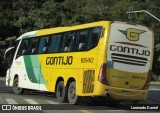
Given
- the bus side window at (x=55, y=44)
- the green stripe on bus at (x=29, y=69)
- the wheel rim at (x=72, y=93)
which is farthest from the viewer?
the green stripe on bus at (x=29, y=69)

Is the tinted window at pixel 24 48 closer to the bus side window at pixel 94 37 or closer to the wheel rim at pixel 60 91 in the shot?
the wheel rim at pixel 60 91

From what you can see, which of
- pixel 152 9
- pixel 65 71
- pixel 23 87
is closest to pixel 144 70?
pixel 65 71

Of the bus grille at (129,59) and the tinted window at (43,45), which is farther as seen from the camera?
the tinted window at (43,45)

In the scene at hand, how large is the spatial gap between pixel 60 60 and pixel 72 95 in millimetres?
2116

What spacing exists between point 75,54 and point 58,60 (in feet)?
5.89

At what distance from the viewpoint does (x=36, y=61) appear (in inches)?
953

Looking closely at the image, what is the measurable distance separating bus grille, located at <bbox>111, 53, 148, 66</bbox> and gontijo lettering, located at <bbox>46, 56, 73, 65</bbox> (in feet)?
8.69

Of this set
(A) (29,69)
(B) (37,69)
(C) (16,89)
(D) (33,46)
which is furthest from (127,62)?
(C) (16,89)

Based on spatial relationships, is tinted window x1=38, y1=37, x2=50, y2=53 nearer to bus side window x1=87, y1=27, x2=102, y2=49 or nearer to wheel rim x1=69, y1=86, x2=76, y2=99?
wheel rim x1=69, y1=86, x2=76, y2=99

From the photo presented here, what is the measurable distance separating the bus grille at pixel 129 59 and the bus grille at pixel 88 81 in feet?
3.39

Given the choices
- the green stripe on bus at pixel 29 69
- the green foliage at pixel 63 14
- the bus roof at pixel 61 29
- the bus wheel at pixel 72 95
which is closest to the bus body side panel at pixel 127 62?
the bus roof at pixel 61 29

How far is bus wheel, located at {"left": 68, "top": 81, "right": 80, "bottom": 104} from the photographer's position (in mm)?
19938

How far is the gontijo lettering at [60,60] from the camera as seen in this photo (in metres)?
20.9

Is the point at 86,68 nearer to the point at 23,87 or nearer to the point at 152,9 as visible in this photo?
the point at 23,87
